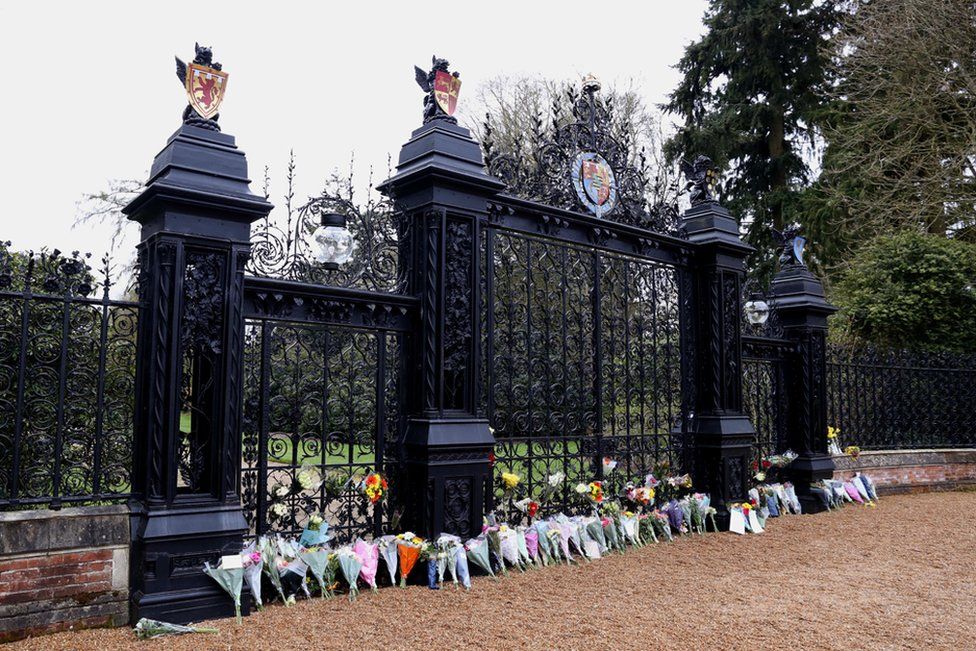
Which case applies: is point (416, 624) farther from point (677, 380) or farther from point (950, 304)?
point (950, 304)

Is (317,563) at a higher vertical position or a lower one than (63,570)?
lower

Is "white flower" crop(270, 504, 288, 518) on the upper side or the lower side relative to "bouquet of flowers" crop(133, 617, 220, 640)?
upper

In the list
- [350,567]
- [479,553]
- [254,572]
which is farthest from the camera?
[479,553]

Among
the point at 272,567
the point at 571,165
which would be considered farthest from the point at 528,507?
the point at 571,165

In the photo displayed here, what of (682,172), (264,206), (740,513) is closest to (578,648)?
(264,206)

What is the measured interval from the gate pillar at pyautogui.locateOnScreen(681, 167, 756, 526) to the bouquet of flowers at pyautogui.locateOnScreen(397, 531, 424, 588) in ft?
13.7

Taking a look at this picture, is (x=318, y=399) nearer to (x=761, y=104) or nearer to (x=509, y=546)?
(x=509, y=546)

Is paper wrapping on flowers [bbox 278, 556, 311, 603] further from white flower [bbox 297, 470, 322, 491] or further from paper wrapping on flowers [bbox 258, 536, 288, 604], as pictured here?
white flower [bbox 297, 470, 322, 491]

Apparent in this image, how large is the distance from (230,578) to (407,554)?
1.32 m

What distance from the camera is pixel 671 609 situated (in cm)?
496

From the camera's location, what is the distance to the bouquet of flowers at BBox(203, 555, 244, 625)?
4.44m

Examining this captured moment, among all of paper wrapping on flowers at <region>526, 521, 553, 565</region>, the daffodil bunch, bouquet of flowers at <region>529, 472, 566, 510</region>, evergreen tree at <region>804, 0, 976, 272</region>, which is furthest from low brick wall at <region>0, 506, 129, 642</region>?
evergreen tree at <region>804, 0, 976, 272</region>

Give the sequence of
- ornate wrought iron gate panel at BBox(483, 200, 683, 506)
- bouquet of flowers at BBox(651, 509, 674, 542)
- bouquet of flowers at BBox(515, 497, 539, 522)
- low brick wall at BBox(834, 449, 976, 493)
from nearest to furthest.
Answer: bouquet of flowers at BBox(515, 497, 539, 522) < ornate wrought iron gate panel at BBox(483, 200, 683, 506) < bouquet of flowers at BBox(651, 509, 674, 542) < low brick wall at BBox(834, 449, 976, 493)

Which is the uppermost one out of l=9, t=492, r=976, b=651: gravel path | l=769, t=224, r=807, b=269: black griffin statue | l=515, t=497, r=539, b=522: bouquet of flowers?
l=769, t=224, r=807, b=269: black griffin statue
